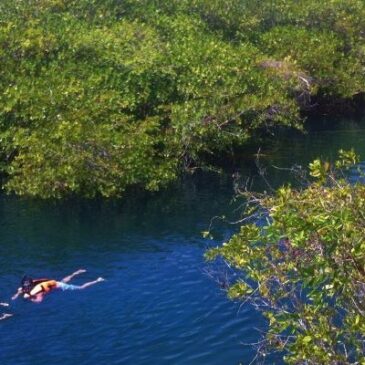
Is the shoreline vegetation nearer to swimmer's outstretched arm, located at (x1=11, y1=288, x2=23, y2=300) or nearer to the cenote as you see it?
the cenote

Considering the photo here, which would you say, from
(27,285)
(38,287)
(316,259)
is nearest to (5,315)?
(27,285)

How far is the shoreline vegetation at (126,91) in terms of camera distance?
25.8 m

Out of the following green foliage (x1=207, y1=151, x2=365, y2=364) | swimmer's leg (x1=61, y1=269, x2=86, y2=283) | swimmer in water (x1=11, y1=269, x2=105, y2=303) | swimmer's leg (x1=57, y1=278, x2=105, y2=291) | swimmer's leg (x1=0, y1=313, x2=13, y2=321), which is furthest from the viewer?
swimmer's leg (x1=61, y1=269, x2=86, y2=283)

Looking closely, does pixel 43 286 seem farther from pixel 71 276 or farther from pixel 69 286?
pixel 71 276

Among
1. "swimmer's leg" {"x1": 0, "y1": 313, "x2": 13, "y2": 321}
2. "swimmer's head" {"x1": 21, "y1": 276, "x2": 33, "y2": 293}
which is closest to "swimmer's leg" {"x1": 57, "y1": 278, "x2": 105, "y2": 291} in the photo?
"swimmer's head" {"x1": 21, "y1": 276, "x2": 33, "y2": 293}

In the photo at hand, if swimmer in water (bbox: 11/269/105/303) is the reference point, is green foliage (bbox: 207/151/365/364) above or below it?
above

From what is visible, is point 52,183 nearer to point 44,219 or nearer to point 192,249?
point 44,219

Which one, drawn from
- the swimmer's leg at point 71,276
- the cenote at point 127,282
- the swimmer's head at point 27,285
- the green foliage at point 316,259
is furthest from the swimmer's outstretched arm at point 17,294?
the green foliage at point 316,259

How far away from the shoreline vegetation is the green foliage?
1520 cm

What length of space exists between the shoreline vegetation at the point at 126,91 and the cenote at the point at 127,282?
1.33m

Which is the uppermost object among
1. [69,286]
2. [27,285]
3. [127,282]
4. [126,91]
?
[126,91]

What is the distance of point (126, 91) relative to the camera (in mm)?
28859

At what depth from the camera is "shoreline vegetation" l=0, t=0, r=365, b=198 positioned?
25766 millimetres

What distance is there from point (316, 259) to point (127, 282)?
10851mm
